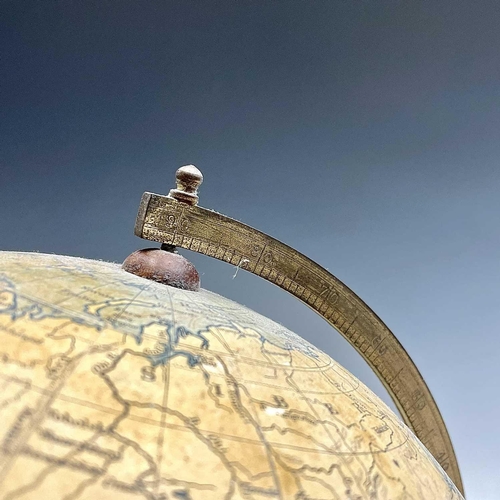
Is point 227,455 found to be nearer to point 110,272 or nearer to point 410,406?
point 110,272


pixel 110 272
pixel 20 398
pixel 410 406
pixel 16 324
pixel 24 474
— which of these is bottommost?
pixel 24 474

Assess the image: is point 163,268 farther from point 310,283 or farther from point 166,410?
point 310,283

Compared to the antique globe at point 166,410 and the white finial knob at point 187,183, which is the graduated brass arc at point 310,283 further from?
the antique globe at point 166,410

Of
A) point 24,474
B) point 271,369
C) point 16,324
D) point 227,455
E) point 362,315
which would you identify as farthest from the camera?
point 362,315

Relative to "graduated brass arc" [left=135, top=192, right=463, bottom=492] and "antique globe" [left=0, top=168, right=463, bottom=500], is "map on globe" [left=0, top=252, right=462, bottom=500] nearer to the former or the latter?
"antique globe" [left=0, top=168, right=463, bottom=500]

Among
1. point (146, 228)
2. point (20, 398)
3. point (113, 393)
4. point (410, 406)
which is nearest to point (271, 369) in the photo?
point (113, 393)

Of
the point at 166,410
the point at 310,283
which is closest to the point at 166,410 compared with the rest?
the point at 166,410

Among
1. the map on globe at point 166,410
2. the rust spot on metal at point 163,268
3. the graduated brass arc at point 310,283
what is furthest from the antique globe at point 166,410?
the graduated brass arc at point 310,283

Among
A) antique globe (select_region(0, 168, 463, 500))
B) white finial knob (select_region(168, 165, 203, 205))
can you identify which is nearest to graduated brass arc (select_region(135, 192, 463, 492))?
white finial knob (select_region(168, 165, 203, 205))

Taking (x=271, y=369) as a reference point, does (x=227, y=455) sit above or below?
below
